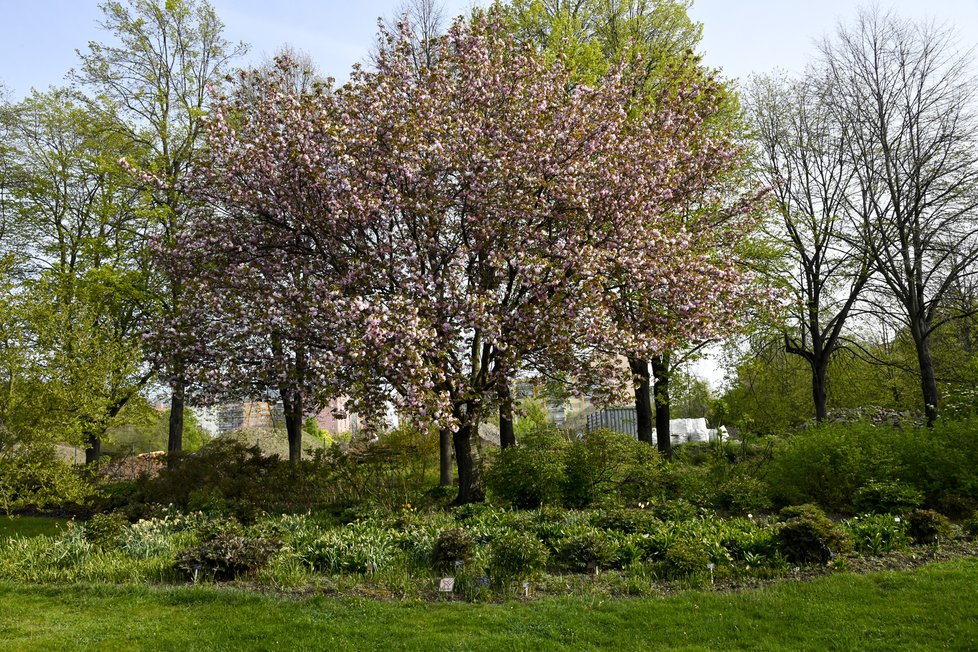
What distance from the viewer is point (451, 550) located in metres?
7.49

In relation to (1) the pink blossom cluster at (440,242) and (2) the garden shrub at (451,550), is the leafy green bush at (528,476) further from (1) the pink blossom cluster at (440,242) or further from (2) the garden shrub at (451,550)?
(2) the garden shrub at (451,550)

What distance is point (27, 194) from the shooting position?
20266 millimetres

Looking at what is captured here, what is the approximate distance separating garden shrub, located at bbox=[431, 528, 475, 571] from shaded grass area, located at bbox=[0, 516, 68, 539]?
7497 millimetres

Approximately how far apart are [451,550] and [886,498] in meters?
6.26

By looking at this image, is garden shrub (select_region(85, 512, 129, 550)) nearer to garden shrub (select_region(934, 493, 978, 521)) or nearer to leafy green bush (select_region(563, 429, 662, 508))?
leafy green bush (select_region(563, 429, 662, 508))

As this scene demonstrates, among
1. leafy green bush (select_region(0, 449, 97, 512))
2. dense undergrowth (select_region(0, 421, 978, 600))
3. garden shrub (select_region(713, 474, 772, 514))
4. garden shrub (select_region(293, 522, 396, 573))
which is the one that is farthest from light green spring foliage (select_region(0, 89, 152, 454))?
garden shrub (select_region(713, 474, 772, 514))

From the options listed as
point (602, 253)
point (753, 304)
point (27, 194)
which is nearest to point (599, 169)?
point (602, 253)

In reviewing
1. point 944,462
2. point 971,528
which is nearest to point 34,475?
point 971,528

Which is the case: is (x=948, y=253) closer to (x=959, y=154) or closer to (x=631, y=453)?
(x=959, y=154)

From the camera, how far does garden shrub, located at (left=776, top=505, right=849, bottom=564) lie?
7266 millimetres

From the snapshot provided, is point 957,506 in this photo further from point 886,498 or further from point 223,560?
point 223,560

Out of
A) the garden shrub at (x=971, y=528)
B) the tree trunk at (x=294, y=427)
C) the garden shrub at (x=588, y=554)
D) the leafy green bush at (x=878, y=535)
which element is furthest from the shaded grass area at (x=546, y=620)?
the tree trunk at (x=294, y=427)

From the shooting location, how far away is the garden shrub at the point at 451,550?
295 inches

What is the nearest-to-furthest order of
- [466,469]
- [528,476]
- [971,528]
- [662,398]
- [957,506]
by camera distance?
1. [971,528]
2. [957,506]
3. [528,476]
4. [466,469]
5. [662,398]
